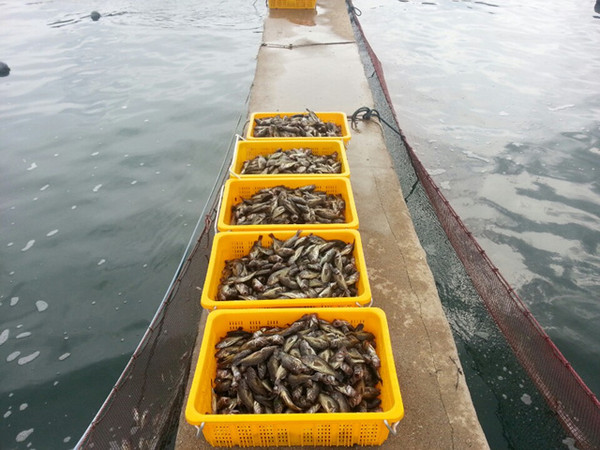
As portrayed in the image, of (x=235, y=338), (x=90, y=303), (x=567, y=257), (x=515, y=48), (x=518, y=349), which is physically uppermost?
(x=515, y=48)

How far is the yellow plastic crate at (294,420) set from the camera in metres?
2.45

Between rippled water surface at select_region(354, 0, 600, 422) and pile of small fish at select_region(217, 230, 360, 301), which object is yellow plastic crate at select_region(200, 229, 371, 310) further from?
rippled water surface at select_region(354, 0, 600, 422)

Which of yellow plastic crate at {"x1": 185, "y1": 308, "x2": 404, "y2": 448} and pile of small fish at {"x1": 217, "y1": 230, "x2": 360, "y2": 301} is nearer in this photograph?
yellow plastic crate at {"x1": 185, "y1": 308, "x2": 404, "y2": 448}

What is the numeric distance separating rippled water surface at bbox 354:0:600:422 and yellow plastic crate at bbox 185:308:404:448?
3454 mm

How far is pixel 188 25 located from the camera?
1675cm

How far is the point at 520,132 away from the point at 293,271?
27.9 feet

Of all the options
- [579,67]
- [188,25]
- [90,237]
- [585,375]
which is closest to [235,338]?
[585,375]

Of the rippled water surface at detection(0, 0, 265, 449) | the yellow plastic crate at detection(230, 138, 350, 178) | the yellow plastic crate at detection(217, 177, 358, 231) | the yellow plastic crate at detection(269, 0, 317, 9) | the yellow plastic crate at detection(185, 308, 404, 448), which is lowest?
the rippled water surface at detection(0, 0, 265, 449)

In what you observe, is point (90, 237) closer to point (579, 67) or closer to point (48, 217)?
point (48, 217)

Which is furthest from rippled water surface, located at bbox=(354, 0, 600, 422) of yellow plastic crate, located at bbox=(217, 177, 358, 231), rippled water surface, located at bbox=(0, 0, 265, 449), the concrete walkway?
rippled water surface, located at bbox=(0, 0, 265, 449)

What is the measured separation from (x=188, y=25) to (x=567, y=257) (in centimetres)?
1695

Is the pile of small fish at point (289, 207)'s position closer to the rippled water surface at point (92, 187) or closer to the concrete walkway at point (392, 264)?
the concrete walkway at point (392, 264)

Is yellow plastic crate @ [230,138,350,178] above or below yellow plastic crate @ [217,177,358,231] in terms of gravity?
above

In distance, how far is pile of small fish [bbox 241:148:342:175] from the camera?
16.2 feet
